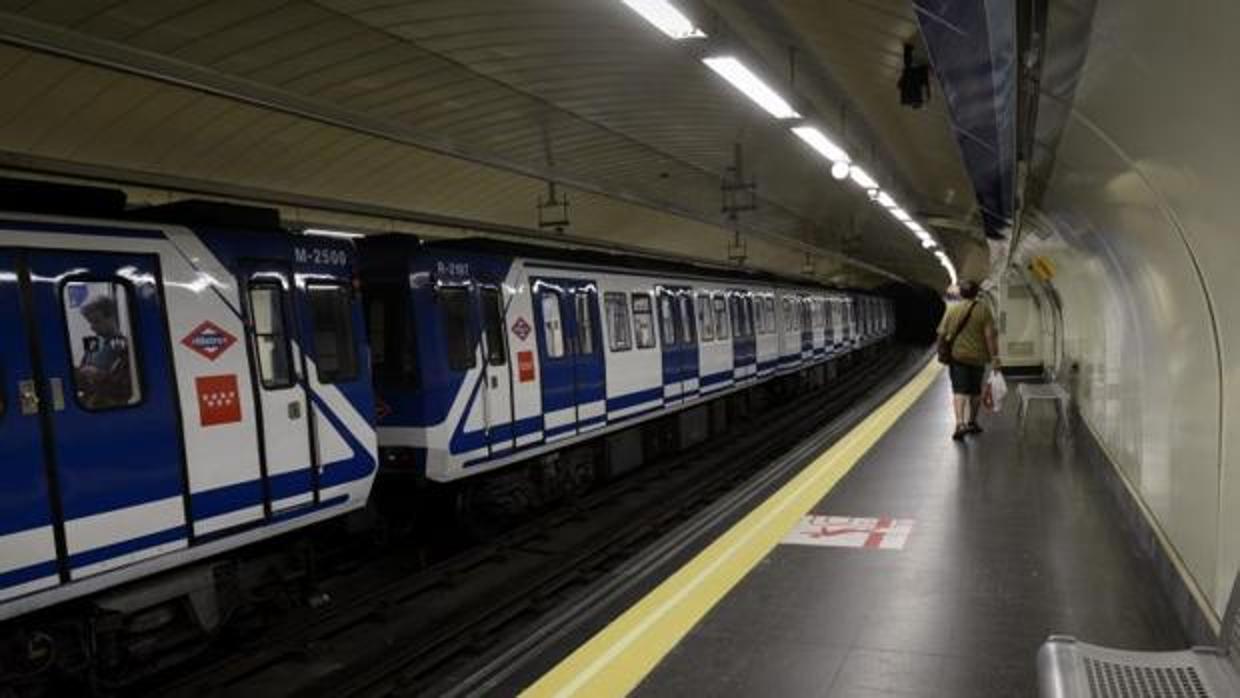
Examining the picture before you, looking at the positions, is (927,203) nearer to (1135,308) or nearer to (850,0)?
(850,0)

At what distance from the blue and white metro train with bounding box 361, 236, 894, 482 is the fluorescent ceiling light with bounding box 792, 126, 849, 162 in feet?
9.31

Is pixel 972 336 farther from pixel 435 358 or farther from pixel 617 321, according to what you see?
pixel 435 358

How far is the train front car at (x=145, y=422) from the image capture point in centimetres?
435

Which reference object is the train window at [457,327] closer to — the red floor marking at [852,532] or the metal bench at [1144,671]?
the red floor marking at [852,532]

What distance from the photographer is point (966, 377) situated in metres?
8.59

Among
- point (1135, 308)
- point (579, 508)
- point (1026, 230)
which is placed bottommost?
point (579, 508)

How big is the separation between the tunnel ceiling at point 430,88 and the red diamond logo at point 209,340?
1.58 metres

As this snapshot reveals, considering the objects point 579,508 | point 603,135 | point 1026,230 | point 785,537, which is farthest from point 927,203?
point 785,537

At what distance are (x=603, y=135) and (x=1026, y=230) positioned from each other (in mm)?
5351

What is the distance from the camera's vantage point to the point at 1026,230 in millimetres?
10383

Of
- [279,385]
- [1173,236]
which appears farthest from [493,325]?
[1173,236]

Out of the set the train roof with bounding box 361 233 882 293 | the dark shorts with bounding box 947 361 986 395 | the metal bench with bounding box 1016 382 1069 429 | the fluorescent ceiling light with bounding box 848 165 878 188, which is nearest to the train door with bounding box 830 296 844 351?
the train roof with bounding box 361 233 882 293

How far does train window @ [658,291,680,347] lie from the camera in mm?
11995

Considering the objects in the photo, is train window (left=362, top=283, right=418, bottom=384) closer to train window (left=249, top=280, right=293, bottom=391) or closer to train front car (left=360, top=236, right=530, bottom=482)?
train front car (left=360, top=236, right=530, bottom=482)
